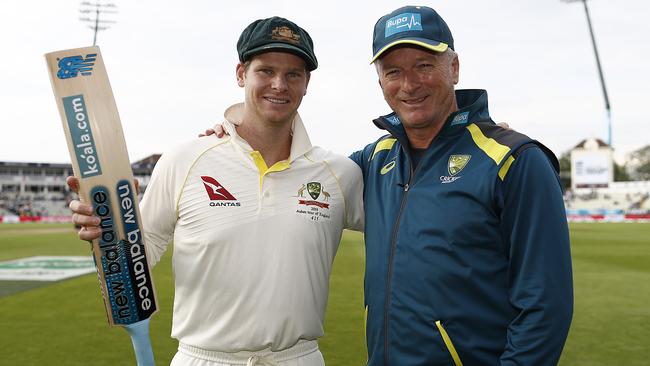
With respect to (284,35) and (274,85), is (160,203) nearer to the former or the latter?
(274,85)

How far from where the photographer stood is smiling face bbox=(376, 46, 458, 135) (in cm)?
212

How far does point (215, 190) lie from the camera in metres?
2.21

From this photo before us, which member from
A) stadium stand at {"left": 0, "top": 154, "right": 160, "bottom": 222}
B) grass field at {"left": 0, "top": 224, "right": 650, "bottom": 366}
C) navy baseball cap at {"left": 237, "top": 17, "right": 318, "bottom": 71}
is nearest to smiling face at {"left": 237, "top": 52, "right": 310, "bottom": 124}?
navy baseball cap at {"left": 237, "top": 17, "right": 318, "bottom": 71}

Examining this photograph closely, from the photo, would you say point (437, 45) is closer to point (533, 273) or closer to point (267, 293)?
point (533, 273)

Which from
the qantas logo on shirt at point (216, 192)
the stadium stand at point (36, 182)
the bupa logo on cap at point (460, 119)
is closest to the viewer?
the bupa logo on cap at point (460, 119)

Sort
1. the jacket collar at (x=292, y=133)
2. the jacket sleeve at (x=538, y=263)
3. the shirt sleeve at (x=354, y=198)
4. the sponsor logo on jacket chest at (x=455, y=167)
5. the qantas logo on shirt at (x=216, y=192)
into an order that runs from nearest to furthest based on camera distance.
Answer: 1. the jacket sleeve at (x=538, y=263)
2. the sponsor logo on jacket chest at (x=455, y=167)
3. the qantas logo on shirt at (x=216, y=192)
4. the jacket collar at (x=292, y=133)
5. the shirt sleeve at (x=354, y=198)

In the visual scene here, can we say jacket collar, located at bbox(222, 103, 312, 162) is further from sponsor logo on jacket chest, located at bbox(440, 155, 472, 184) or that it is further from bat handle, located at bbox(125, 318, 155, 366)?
bat handle, located at bbox(125, 318, 155, 366)

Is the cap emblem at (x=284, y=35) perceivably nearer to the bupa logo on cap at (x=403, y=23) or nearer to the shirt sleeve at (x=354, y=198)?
the bupa logo on cap at (x=403, y=23)

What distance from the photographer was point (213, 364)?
2.13 metres

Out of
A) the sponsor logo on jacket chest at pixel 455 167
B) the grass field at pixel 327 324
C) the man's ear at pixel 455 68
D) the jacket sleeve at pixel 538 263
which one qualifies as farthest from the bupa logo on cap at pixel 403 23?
the grass field at pixel 327 324

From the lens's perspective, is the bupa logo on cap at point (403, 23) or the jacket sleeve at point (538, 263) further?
the bupa logo on cap at point (403, 23)

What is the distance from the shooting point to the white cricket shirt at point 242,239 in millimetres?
2123

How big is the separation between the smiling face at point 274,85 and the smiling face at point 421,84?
0.39 m

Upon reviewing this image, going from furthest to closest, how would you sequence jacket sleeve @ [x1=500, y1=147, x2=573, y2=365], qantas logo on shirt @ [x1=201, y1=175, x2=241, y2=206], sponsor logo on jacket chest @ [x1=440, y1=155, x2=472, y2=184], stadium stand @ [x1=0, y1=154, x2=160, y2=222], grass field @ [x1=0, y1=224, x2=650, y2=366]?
stadium stand @ [x1=0, y1=154, x2=160, y2=222], grass field @ [x1=0, y1=224, x2=650, y2=366], qantas logo on shirt @ [x1=201, y1=175, x2=241, y2=206], sponsor logo on jacket chest @ [x1=440, y1=155, x2=472, y2=184], jacket sleeve @ [x1=500, y1=147, x2=573, y2=365]
